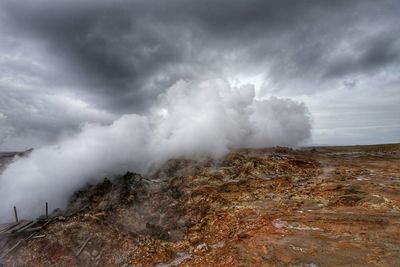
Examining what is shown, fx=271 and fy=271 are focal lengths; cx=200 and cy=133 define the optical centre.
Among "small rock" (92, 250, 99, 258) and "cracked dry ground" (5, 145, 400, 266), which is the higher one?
"cracked dry ground" (5, 145, 400, 266)

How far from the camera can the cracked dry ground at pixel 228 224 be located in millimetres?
9570

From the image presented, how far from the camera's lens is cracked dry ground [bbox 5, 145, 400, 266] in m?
9.57

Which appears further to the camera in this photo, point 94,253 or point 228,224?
point 228,224

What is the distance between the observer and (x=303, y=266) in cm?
855

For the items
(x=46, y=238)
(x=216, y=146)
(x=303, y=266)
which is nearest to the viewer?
(x=303, y=266)

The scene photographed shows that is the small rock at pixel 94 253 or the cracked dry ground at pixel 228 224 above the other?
the cracked dry ground at pixel 228 224

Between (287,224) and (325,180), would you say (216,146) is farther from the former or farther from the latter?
(287,224)

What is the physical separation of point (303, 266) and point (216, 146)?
2210 cm

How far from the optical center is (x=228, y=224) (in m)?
13.1

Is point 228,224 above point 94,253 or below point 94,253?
above

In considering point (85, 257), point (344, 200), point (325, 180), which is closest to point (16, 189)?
point (85, 257)

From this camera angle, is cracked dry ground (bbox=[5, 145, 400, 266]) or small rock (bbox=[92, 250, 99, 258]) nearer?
cracked dry ground (bbox=[5, 145, 400, 266])

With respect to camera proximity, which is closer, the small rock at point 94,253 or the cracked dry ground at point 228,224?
the cracked dry ground at point 228,224

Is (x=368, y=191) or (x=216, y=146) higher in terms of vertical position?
(x=216, y=146)
